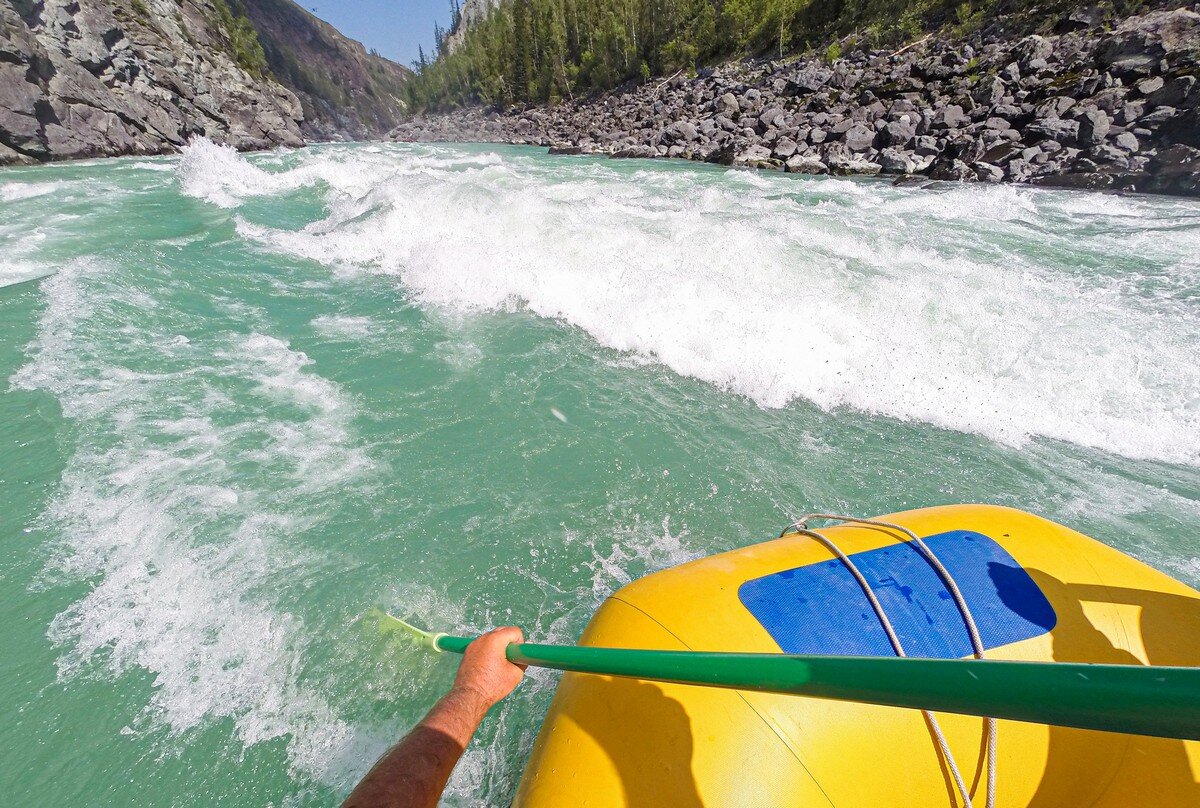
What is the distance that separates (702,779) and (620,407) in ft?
10.9

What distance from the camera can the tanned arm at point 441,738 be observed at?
54.2 inches

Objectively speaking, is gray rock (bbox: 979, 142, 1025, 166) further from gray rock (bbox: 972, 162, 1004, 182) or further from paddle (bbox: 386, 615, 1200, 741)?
paddle (bbox: 386, 615, 1200, 741)

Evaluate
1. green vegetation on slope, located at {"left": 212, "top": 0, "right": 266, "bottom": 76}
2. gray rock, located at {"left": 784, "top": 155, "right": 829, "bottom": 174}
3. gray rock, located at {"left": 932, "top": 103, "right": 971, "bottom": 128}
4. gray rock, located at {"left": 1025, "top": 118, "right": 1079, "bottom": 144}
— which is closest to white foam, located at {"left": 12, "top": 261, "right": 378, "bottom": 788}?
gray rock, located at {"left": 784, "top": 155, "right": 829, "bottom": 174}

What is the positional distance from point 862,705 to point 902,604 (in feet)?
1.09

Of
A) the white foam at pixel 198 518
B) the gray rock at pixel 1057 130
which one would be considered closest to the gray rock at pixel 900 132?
the gray rock at pixel 1057 130

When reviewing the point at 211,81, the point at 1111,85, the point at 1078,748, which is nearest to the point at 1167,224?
the point at 1111,85

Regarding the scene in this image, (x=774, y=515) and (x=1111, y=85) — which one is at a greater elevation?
(x=1111, y=85)

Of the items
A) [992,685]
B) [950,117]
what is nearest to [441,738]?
[992,685]

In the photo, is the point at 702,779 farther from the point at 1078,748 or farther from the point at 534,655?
the point at 1078,748

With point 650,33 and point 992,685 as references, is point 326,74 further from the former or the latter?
point 992,685

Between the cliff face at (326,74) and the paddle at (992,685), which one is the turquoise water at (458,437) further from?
the cliff face at (326,74)

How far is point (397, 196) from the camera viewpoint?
9.64m

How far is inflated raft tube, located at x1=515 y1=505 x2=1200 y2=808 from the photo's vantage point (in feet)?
4.31

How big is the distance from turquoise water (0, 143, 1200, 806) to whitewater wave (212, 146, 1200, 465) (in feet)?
0.16
